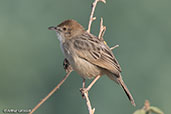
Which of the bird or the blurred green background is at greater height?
the blurred green background

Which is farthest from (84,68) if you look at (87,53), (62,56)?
(62,56)

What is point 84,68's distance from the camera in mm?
3420

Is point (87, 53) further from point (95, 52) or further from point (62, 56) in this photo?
point (62, 56)

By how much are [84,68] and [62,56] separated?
645 centimetres

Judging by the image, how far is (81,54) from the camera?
342cm

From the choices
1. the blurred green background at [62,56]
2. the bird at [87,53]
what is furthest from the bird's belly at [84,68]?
the blurred green background at [62,56]

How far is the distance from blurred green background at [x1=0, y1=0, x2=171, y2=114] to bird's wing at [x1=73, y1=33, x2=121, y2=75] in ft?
15.2

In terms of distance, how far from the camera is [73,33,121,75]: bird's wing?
135 inches

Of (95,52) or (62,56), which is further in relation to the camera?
(62,56)

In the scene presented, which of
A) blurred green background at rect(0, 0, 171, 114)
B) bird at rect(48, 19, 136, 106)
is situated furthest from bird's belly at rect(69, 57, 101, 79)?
blurred green background at rect(0, 0, 171, 114)

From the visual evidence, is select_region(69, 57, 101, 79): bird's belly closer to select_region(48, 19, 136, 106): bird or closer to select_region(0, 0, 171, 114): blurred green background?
select_region(48, 19, 136, 106): bird

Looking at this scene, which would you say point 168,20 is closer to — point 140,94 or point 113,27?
point 113,27

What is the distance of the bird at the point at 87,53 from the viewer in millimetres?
3406

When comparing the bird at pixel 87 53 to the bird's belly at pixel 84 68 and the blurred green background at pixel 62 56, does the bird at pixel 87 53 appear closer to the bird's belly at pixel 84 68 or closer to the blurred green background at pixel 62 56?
the bird's belly at pixel 84 68
